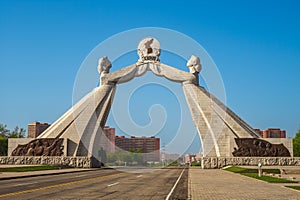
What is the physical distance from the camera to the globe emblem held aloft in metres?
38.2

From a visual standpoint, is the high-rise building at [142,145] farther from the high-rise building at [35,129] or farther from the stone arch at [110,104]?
the stone arch at [110,104]

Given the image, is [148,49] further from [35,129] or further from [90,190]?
[90,190]

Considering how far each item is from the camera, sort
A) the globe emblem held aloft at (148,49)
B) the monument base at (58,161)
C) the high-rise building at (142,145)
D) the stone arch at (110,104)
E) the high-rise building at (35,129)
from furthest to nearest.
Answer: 1. the high-rise building at (142,145)
2. the high-rise building at (35,129)
3. the globe emblem held aloft at (148,49)
4. the stone arch at (110,104)
5. the monument base at (58,161)

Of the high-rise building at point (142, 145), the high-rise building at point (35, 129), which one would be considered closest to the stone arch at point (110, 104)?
the high-rise building at point (35, 129)

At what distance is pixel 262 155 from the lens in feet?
105

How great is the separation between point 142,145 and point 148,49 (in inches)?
3622

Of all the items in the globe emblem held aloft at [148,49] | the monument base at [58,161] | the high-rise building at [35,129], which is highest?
the globe emblem held aloft at [148,49]

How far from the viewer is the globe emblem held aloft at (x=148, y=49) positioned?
3816 centimetres

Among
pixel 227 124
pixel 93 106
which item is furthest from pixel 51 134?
pixel 227 124

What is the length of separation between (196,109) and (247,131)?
5.14 metres

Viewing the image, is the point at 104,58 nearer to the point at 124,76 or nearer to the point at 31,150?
the point at 124,76

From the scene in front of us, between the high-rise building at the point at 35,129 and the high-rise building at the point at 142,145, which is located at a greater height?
the high-rise building at the point at 35,129

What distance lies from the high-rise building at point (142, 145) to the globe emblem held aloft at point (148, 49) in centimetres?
8128

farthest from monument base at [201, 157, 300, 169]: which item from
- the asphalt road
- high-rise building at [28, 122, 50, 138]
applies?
high-rise building at [28, 122, 50, 138]
